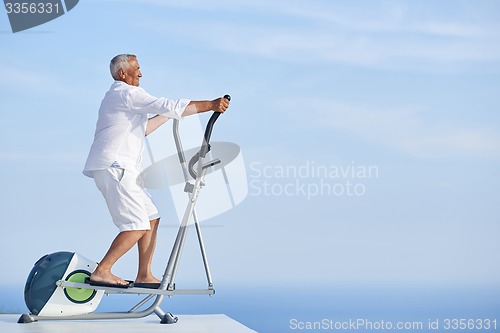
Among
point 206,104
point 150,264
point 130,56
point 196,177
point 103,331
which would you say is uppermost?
point 130,56

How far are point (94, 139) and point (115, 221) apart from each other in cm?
45

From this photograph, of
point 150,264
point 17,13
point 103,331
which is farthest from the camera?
point 17,13

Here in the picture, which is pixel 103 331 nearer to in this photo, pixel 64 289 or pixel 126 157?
pixel 64 289

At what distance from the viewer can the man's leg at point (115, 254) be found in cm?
418

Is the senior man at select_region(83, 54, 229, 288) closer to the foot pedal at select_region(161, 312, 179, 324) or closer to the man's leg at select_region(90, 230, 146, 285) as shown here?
the man's leg at select_region(90, 230, 146, 285)

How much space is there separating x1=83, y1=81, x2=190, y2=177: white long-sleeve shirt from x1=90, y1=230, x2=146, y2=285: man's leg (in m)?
0.35

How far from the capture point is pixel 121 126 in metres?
4.22

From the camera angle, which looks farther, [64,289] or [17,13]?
[17,13]

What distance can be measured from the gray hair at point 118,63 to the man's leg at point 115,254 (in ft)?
2.74

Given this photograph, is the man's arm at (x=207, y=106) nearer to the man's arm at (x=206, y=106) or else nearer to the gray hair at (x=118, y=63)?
the man's arm at (x=206, y=106)

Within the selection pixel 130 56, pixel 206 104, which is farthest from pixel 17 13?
pixel 206 104

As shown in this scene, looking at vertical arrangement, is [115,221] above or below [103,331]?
above

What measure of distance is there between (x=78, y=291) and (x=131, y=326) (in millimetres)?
353

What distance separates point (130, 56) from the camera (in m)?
4.35
